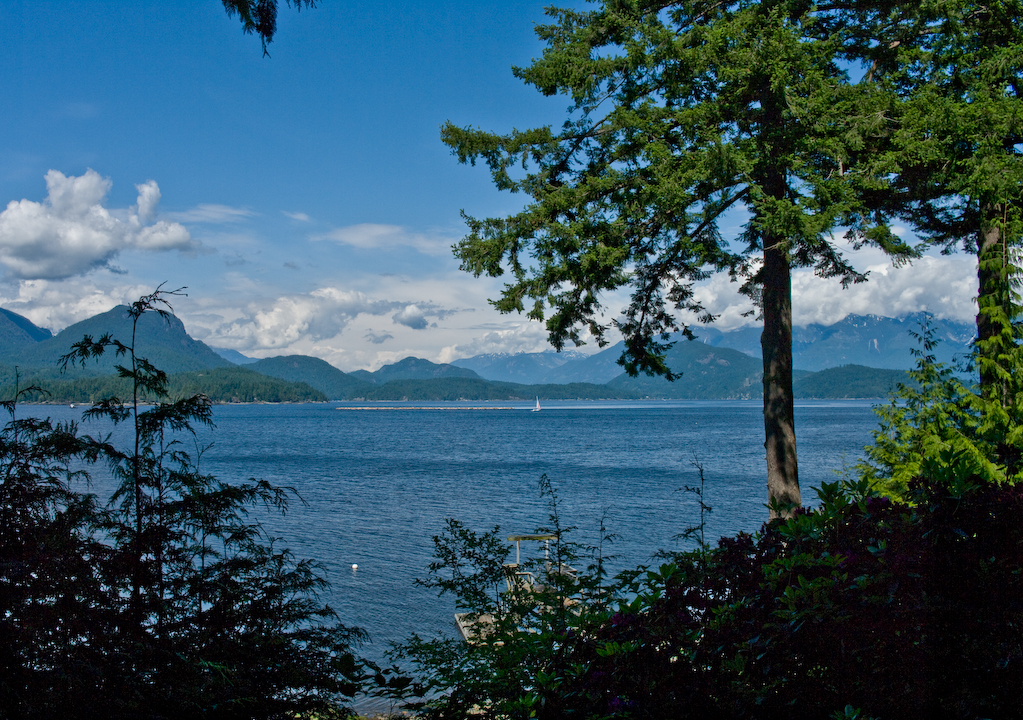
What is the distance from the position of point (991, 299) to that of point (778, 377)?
2.35 metres

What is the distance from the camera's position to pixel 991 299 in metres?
6.68

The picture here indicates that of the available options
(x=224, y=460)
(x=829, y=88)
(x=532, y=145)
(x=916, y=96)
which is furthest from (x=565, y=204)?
(x=224, y=460)

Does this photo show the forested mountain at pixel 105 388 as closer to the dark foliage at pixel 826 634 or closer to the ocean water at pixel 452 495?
the ocean water at pixel 452 495

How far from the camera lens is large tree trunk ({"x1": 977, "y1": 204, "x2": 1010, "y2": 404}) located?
6207mm

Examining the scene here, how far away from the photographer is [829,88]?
7336mm

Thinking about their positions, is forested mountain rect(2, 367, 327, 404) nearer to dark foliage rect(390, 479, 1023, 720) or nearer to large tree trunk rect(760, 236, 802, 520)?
dark foliage rect(390, 479, 1023, 720)

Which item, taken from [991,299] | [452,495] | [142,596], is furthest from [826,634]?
[452,495]

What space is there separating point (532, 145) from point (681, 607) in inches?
282

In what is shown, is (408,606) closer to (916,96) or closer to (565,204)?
(565,204)

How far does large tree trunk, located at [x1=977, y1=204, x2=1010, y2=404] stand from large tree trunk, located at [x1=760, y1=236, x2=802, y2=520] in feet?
6.63

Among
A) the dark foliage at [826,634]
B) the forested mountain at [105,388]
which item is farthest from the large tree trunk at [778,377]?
the forested mountain at [105,388]

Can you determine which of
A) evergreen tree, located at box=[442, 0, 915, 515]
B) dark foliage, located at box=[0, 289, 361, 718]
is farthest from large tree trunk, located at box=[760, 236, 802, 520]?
dark foliage, located at box=[0, 289, 361, 718]

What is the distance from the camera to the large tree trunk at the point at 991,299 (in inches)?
244

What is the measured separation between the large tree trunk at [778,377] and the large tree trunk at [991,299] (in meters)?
2.02
